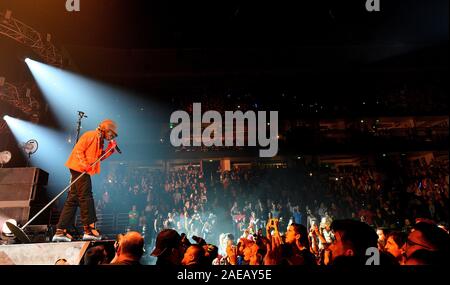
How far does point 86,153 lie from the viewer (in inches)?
156

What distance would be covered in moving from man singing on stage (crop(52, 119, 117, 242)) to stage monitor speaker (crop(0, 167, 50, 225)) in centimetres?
122

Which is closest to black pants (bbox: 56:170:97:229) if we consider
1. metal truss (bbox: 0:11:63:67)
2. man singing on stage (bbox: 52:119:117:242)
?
man singing on stage (bbox: 52:119:117:242)

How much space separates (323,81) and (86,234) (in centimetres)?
1420

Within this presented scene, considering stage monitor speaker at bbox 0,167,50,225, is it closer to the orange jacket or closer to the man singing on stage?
the man singing on stage

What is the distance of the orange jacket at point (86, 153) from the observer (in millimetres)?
3900

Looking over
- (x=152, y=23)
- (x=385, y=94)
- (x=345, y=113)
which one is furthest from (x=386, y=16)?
(x=385, y=94)

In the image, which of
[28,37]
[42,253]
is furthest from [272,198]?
[28,37]

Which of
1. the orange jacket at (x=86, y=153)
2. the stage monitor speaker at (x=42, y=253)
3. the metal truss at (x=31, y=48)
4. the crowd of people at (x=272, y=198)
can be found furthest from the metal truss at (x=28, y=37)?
the stage monitor speaker at (x=42, y=253)

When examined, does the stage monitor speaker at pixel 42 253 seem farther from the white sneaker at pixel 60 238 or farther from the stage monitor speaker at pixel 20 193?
the stage monitor speaker at pixel 20 193

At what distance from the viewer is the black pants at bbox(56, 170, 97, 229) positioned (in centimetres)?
378

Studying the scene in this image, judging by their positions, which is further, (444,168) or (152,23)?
(444,168)
